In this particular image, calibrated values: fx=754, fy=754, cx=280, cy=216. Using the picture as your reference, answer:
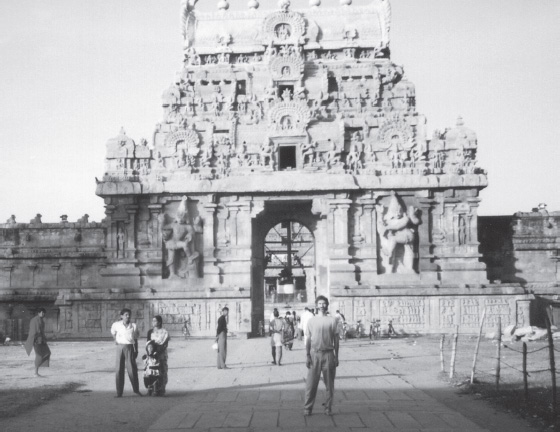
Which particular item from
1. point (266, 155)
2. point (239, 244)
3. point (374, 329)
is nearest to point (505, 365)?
point (374, 329)

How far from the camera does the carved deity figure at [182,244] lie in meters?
29.9

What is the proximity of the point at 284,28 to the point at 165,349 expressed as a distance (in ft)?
70.5

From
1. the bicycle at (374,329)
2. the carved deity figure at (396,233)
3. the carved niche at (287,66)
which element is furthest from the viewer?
the carved niche at (287,66)

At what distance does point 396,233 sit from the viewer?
29.7m

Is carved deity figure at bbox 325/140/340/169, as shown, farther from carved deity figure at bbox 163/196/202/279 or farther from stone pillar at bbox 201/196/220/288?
carved deity figure at bbox 163/196/202/279

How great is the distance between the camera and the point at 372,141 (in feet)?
101

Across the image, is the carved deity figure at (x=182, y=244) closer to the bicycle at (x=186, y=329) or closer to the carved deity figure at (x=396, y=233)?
the bicycle at (x=186, y=329)

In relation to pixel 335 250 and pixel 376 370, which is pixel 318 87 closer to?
pixel 335 250

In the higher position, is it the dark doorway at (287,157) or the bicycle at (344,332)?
the dark doorway at (287,157)

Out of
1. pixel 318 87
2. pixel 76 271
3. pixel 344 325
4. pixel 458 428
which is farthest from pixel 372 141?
pixel 458 428

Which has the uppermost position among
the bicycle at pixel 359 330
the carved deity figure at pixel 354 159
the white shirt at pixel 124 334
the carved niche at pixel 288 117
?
the carved niche at pixel 288 117

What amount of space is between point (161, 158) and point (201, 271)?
16.3 feet

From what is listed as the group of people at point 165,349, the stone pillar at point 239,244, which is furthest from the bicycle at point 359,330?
the group of people at point 165,349

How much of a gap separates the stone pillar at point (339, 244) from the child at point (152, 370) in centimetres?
1595
